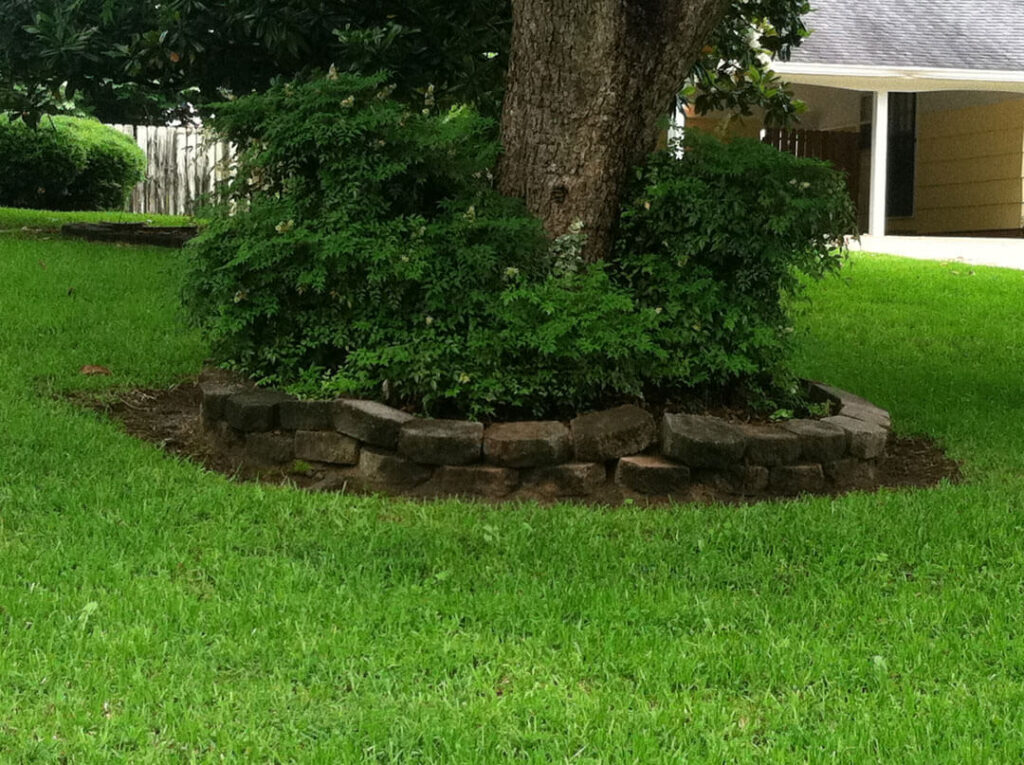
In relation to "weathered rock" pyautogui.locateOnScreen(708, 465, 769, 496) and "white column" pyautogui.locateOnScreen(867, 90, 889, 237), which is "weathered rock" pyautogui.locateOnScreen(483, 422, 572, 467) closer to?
"weathered rock" pyautogui.locateOnScreen(708, 465, 769, 496)

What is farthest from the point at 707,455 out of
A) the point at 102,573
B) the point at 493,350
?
the point at 102,573

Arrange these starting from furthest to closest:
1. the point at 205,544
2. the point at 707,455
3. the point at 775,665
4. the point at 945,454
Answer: the point at 945,454 < the point at 707,455 < the point at 205,544 < the point at 775,665

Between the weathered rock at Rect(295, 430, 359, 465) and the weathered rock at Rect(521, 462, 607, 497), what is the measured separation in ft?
2.44

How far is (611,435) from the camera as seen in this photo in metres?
4.96

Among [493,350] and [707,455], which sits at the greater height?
[493,350]

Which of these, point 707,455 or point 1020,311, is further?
point 1020,311

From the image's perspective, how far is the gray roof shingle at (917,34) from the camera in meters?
18.2

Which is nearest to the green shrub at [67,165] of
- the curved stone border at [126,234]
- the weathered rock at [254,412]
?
the curved stone border at [126,234]

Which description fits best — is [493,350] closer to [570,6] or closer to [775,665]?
[570,6]

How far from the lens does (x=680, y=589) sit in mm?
3824

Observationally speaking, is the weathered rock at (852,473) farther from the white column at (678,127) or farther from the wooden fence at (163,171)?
the wooden fence at (163,171)

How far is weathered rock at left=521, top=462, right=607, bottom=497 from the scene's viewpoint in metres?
4.93

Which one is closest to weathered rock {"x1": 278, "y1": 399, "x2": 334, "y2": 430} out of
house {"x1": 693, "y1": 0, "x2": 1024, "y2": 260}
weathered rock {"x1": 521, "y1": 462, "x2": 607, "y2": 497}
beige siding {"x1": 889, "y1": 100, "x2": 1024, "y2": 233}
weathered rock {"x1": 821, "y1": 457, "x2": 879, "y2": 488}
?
weathered rock {"x1": 521, "y1": 462, "x2": 607, "y2": 497}

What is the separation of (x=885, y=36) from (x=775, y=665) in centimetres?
1769
